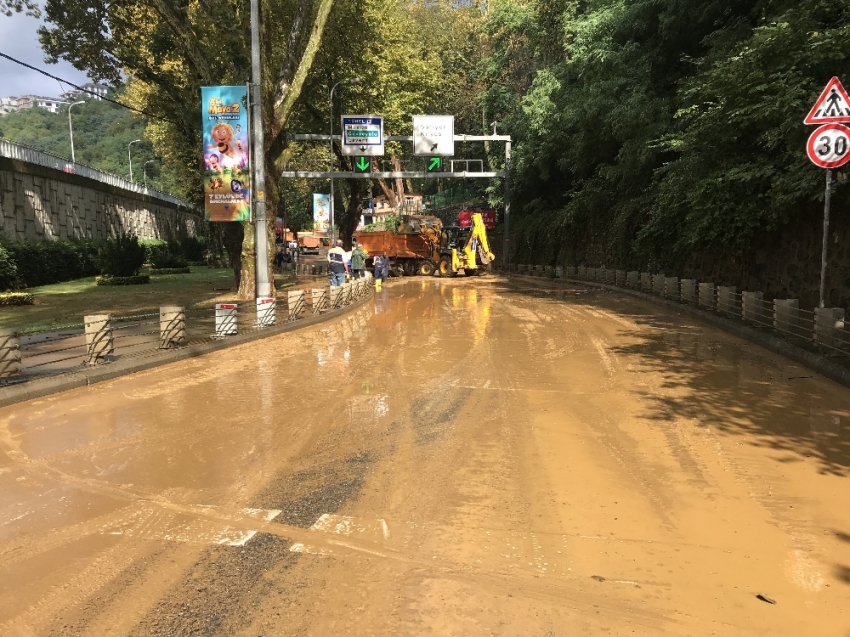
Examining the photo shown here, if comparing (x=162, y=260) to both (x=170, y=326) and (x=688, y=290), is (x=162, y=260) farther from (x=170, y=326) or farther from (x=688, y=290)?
(x=688, y=290)

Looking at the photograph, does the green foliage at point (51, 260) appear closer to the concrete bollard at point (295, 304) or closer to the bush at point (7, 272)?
the bush at point (7, 272)

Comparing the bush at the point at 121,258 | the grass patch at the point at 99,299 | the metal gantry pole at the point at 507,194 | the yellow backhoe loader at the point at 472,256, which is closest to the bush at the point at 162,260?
the grass patch at the point at 99,299

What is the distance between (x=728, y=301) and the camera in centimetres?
1616

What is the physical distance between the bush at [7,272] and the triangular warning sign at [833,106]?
1080 inches

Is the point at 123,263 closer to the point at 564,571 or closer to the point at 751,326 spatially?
the point at 751,326

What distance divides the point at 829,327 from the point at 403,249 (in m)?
30.7

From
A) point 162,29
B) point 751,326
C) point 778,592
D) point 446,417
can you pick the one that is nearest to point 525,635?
point 778,592

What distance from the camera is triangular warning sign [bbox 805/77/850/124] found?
1011 cm

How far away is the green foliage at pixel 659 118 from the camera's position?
13641mm

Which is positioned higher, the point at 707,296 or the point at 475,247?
the point at 475,247

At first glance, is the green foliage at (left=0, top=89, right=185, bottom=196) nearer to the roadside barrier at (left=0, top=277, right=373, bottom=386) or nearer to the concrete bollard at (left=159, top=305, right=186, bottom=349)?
the roadside barrier at (left=0, top=277, right=373, bottom=386)

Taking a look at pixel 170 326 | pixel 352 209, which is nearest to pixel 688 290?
pixel 170 326

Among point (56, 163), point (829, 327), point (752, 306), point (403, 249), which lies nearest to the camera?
point (829, 327)

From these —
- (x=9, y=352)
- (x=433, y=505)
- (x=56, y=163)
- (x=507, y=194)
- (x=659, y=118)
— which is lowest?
(x=433, y=505)
